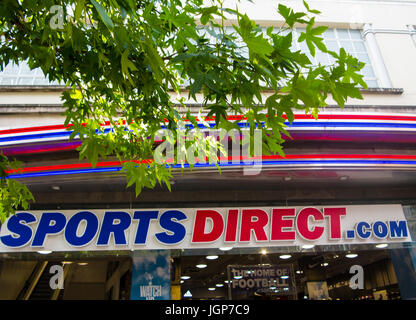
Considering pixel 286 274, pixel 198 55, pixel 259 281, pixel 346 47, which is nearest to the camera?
pixel 198 55

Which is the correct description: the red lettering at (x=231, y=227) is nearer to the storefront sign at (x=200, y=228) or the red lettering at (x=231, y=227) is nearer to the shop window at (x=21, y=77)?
the storefront sign at (x=200, y=228)

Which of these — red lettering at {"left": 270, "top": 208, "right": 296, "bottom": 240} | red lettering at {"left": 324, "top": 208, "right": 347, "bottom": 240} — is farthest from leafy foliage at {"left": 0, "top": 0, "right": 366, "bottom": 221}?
red lettering at {"left": 324, "top": 208, "right": 347, "bottom": 240}

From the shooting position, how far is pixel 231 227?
717cm

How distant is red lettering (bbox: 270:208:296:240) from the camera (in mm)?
7195

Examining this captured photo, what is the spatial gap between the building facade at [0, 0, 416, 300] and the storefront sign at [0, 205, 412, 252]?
22mm

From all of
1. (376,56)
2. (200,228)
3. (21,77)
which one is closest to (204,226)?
(200,228)

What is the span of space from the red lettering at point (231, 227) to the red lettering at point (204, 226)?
0.13 meters

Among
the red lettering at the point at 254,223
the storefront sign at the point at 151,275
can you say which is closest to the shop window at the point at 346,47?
the red lettering at the point at 254,223

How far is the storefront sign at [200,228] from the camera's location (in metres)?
6.80

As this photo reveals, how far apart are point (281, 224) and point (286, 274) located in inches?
69.3

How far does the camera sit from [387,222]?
751 cm

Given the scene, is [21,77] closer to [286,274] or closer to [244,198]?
[244,198]

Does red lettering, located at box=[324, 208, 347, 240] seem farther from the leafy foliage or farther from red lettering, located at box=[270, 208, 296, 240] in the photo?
the leafy foliage

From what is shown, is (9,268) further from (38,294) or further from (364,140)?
(364,140)
